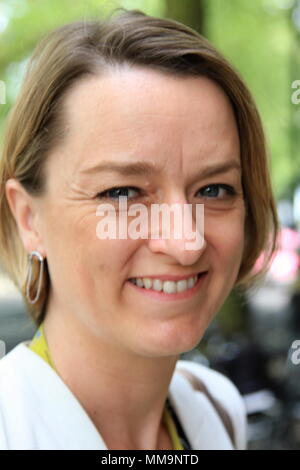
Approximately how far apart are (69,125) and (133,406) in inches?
30.4

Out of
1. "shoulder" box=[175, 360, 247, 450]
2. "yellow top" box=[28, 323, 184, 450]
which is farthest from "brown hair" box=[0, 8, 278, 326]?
"shoulder" box=[175, 360, 247, 450]

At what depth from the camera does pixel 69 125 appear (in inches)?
57.7

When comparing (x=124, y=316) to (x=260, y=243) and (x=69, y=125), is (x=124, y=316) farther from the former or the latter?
(x=260, y=243)

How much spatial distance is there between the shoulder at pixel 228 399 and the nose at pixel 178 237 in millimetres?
815

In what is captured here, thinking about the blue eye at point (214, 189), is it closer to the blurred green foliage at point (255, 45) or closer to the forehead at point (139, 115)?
the forehead at point (139, 115)

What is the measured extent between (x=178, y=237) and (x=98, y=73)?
442mm

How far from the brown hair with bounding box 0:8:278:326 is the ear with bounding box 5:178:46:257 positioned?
3cm

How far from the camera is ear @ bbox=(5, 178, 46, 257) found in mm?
1595

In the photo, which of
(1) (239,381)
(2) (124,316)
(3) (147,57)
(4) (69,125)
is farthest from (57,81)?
(1) (239,381)

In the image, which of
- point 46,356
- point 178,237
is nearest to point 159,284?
point 178,237

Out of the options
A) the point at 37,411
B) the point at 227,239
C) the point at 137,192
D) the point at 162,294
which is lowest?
the point at 37,411

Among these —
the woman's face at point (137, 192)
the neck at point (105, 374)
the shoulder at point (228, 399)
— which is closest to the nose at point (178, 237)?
the woman's face at point (137, 192)

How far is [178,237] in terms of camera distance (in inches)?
55.2

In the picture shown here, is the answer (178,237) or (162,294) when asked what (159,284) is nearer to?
(162,294)
